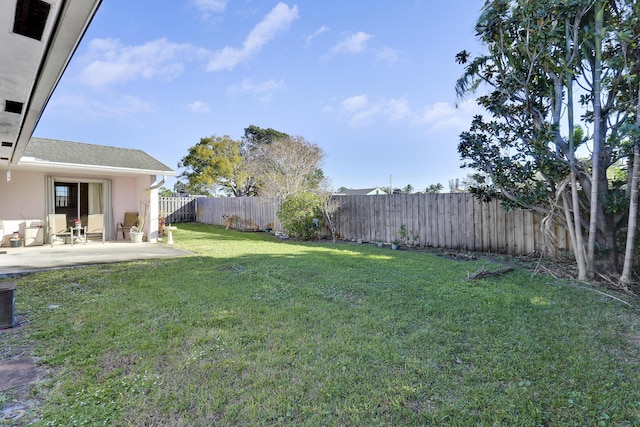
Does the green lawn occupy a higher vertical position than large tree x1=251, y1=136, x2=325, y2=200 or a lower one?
lower

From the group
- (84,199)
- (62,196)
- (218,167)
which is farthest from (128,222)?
(218,167)

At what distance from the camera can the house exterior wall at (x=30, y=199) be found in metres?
9.35

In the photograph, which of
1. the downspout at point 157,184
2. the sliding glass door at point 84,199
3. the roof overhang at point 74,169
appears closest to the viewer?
the roof overhang at point 74,169

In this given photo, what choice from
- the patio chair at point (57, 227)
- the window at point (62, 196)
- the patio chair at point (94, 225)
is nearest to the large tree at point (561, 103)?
the patio chair at point (94, 225)

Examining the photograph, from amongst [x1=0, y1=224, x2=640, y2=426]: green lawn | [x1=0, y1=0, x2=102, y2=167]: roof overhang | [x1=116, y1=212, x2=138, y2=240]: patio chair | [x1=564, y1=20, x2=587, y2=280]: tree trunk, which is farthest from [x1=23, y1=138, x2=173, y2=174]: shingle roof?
[x1=564, y1=20, x2=587, y2=280]: tree trunk

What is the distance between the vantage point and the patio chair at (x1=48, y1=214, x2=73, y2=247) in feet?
30.6

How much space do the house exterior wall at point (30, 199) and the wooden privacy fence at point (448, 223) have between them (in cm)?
663

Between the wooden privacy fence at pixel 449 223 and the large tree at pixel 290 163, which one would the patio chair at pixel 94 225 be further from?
the wooden privacy fence at pixel 449 223

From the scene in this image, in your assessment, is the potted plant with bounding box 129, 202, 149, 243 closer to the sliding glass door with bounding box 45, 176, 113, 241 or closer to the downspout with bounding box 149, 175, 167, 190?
the downspout with bounding box 149, 175, 167, 190

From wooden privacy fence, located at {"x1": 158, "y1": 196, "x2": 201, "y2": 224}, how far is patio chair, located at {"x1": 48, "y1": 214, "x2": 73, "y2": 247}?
8097mm

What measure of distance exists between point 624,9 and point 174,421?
25.2 ft

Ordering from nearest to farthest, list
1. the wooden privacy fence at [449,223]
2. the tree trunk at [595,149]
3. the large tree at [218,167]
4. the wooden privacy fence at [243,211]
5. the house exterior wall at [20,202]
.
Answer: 1. the tree trunk at [595,149]
2. the wooden privacy fence at [449,223]
3. the house exterior wall at [20,202]
4. the wooden privacy fence at [243,211]
5. the large tree at [218,167]

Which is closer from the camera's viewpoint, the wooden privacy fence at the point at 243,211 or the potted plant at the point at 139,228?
the potted plant at the point at 139,228

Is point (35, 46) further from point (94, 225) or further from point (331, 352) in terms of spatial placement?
point (94, 225)
